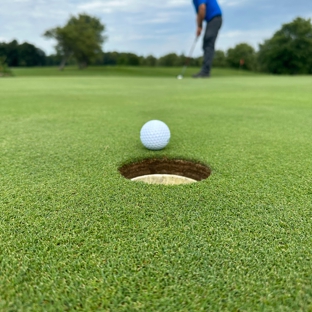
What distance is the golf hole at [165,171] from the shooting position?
2189mm

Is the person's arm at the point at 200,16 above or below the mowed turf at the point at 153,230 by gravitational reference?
above

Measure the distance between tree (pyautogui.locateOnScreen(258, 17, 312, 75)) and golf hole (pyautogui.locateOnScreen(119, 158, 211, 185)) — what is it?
4598cm

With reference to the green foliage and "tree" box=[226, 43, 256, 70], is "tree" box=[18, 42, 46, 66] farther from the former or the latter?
"tree" box=[226, 43, 256, 70]

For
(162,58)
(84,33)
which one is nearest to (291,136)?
(84,33)

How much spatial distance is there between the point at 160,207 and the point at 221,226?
32 centimetres

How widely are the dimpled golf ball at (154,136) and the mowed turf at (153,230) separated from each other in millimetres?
72

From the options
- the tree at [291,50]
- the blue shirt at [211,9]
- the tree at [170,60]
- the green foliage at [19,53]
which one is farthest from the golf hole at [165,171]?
the green foliage at [19,53]

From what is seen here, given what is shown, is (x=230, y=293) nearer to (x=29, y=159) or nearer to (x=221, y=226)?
(x=221, y=226)

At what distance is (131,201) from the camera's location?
153 centimetres

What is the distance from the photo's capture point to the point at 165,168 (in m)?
2.38

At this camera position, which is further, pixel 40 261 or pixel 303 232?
pixel 303 232

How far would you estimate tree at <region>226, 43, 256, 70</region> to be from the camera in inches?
1932

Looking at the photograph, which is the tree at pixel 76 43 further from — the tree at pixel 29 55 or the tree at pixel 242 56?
the tree at pixel 242 56

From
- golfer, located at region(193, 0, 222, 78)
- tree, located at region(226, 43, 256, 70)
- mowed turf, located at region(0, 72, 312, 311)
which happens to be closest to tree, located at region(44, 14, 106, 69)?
golfer, located at region(193, 0, 222, 78)
